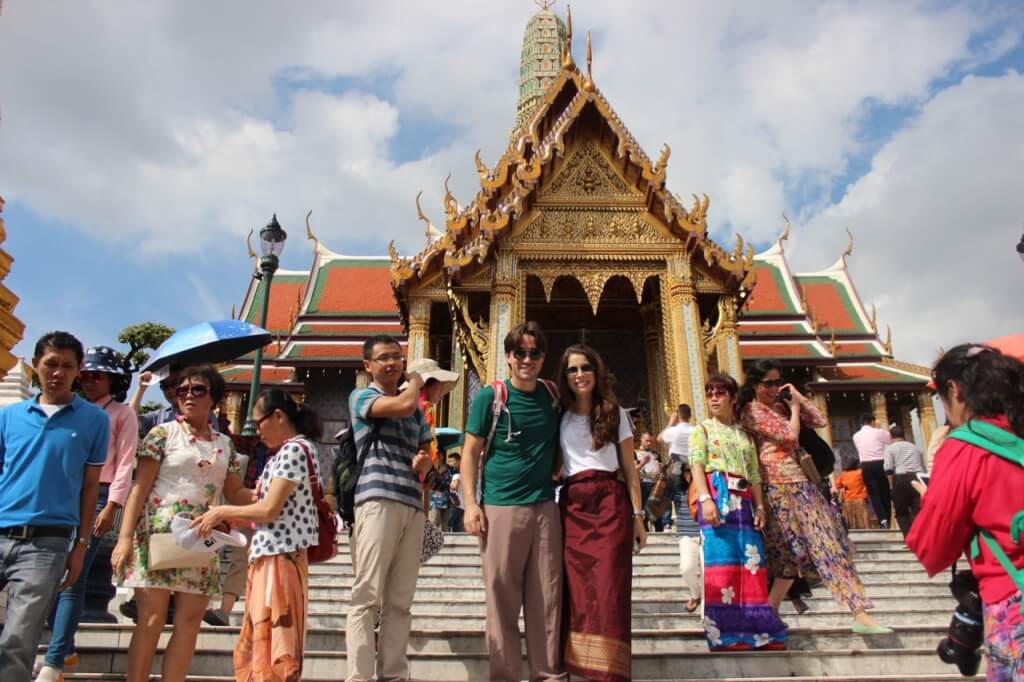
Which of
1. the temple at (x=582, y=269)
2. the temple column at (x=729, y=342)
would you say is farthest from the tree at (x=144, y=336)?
the temple column at (x=729, y=342)

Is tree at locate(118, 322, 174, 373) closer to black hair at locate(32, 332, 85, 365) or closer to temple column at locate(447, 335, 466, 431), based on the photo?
temple column at locate(447, 335, 466, 431)

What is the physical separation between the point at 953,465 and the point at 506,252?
8.80 meters

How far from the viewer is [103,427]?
2939 mm

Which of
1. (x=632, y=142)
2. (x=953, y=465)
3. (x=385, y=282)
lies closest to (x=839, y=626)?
(x=953, y=465)

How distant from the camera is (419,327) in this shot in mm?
10539

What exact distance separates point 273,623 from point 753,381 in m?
2.78

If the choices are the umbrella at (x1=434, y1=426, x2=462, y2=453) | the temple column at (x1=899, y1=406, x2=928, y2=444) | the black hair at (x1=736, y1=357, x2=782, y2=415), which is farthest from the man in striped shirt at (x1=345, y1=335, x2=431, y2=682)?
the temple column at (x1=899, y1=406, x2=928, y2=444)

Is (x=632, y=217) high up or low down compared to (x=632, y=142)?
down

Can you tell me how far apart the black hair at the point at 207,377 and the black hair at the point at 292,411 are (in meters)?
0.19

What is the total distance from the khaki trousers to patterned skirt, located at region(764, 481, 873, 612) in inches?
74.8

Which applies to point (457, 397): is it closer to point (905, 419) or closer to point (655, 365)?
point (655, 365)

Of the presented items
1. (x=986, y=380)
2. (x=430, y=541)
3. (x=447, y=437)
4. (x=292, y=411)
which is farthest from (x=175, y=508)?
(x=447, y=437)

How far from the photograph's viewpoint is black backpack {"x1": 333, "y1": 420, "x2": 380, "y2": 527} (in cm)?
313

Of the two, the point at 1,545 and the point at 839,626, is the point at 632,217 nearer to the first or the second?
the point at 839,626
